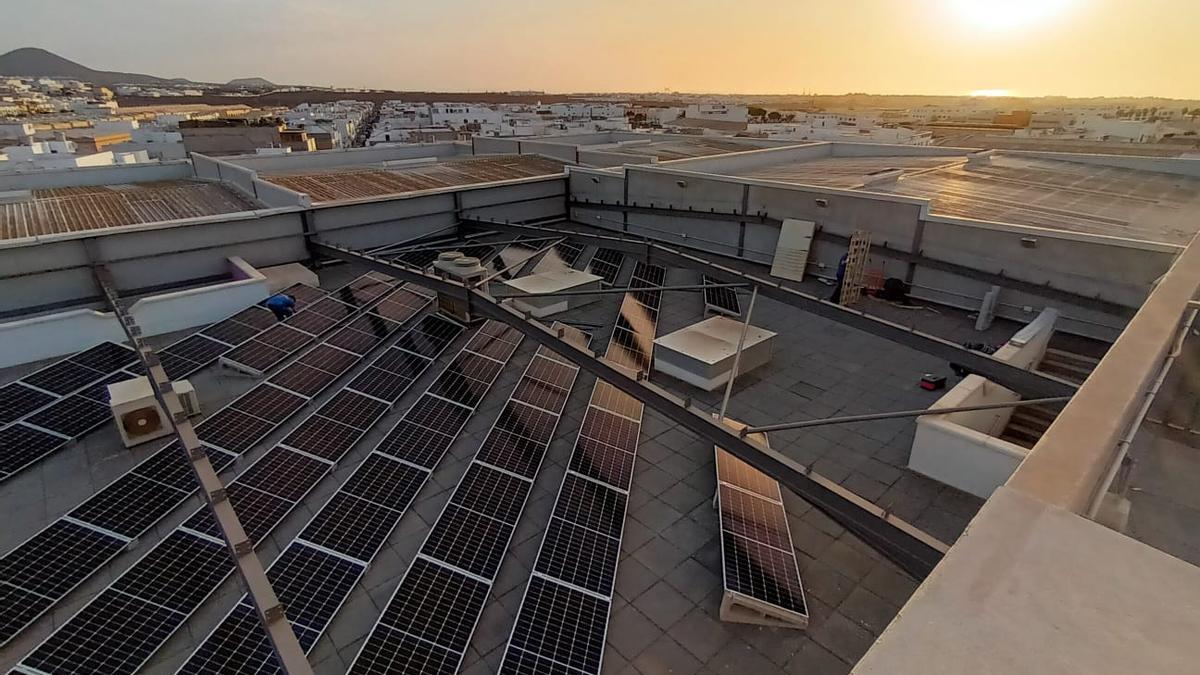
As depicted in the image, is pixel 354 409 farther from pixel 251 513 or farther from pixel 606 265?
pixel 606 265

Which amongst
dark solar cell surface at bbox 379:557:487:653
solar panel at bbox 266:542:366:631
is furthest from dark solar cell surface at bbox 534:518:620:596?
solar panel at bbox 266:542:366:631

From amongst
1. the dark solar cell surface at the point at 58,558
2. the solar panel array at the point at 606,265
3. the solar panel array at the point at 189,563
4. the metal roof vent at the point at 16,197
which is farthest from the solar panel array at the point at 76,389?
the metal roof vent at the point at 16,197

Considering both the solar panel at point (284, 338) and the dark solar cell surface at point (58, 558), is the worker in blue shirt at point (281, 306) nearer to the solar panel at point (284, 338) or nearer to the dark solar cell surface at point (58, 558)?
the solar panel at point (284, 338)

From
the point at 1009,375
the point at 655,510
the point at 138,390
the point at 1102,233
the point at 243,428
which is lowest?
the point at 655,510

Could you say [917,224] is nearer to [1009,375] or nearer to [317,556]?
[1009,375]

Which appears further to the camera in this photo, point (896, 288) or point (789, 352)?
point (896, 288)

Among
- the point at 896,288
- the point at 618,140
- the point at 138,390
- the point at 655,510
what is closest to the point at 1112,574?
the point at 655,510

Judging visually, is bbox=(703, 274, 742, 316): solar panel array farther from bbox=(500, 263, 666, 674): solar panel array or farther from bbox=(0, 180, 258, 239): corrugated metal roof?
bbox=(0, 180, 258, 239): corrugated metal roof
